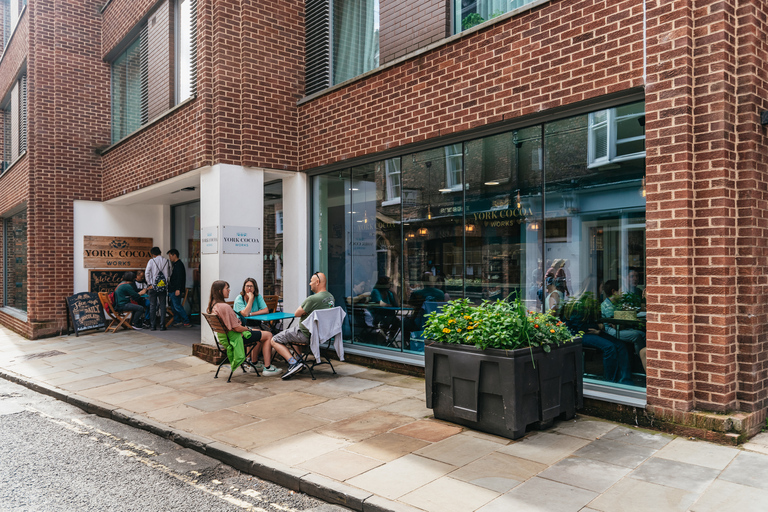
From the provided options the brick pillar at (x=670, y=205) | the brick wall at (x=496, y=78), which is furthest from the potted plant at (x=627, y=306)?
the brick wall at (x=496, y=78)

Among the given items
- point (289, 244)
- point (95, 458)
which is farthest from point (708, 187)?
point (289, 244)

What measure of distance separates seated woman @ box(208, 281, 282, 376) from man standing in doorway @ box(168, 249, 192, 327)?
20.1 feet

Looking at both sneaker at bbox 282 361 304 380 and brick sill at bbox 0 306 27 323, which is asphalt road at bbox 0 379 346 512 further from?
brick sill at bbox 0 306 27 323

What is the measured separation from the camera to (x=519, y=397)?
506 cm

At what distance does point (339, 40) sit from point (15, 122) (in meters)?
13.5

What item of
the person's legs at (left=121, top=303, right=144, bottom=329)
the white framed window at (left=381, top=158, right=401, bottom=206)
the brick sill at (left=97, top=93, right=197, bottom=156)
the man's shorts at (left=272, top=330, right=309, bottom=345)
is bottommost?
the person's legs at (left=121, top=303, right=144, bottom=329)

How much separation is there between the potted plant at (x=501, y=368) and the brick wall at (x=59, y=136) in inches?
465

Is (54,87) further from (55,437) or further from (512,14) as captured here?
(512,14)

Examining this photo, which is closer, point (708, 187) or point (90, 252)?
point (708, 187)

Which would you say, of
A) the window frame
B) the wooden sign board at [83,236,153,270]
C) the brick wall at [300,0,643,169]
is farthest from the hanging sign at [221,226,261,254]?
the wooden sign board at [83,236,153,270]

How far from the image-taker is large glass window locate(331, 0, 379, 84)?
904 cm

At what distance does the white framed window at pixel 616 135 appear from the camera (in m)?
5.75

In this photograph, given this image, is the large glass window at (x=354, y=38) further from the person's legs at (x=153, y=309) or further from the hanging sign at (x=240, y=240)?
the person's legs at (x=153, y=309)

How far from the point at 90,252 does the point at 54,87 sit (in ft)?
14.0
